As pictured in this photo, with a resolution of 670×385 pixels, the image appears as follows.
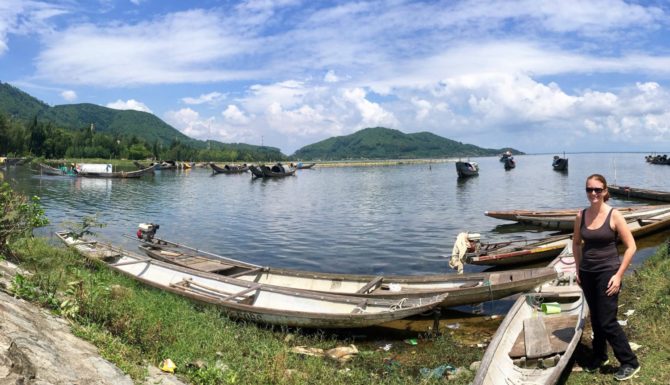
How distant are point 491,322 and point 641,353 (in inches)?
183

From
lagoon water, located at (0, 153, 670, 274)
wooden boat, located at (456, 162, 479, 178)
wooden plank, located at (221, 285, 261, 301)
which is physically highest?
wooden boat, located at (456, 162, 479, 178)

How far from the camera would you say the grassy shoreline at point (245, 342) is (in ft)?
22.5

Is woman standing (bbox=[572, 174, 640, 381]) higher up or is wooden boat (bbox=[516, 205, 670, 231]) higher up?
woman standing (bbox=[572, 174, 640, 381])

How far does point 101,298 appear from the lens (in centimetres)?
842

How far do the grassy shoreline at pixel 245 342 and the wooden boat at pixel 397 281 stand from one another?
47.7 inches

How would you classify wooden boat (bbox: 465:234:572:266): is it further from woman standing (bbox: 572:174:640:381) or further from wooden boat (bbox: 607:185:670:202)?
wooden boat (bbox: 607:185:670:202)

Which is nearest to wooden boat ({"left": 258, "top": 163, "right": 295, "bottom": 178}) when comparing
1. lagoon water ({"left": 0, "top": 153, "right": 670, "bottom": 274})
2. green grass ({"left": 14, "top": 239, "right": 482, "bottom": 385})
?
lagoon water ({"left": 0, "top": 153, "right": 670, "bottom": 274})

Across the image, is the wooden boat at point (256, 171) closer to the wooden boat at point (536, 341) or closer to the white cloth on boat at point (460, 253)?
the white cloth on boat at point (460, 253)

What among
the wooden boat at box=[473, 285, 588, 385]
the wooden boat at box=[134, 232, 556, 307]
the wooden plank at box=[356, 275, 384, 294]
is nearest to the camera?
the wooden boat at box=[473, 285, 588, 385]

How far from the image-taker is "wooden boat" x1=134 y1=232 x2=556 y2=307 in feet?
37.4

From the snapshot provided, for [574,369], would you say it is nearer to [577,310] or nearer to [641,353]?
[641,353]

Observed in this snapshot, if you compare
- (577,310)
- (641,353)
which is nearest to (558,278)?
(577,310)

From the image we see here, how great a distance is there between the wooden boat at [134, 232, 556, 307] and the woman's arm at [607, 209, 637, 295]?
4874 mm

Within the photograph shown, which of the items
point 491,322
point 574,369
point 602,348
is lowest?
point 491,322
